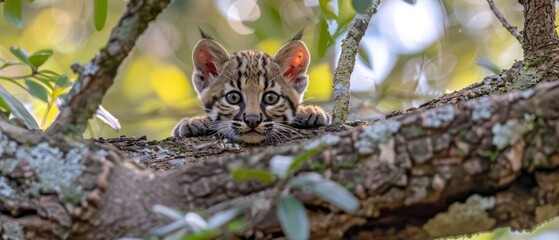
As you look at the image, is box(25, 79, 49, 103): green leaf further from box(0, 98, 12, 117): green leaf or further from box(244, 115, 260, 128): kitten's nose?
box(244, 115, 260, 128): kitten's nose

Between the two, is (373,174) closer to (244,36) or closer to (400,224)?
(400,224)

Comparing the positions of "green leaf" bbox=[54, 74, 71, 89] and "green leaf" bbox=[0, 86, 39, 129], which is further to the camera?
"green leaf" bbox=[54, 74, 71, 89]

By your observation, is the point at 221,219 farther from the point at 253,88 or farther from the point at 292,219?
the point at 253,88

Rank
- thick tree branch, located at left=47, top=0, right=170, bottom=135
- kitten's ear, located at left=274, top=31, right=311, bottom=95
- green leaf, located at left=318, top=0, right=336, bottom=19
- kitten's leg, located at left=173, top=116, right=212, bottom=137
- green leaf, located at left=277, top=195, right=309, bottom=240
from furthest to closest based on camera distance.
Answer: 1. kitten's ear, located at left=274, top=31, right=311, bottom=95
2. kitten's leg, located at left=173, top=116, right=212, bottom=137
3. green leaf, located at left=318, top=0, right=336, bottom=19
4. thick tree branch, located at left=47, top=0, right=170, bottom=135
5. green leaf, located at left=277, top=195, right=309, bottom=240

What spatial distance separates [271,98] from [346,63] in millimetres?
1081

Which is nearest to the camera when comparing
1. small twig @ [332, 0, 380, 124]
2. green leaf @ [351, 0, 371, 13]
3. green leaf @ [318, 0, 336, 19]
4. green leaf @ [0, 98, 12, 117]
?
green leaf @ [351, 0, 371, 13]

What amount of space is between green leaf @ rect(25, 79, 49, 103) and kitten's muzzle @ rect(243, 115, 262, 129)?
4.48ft

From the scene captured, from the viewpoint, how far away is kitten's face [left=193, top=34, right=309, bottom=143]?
466 cm

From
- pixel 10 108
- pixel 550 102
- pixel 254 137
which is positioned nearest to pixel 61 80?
pixel 10 108

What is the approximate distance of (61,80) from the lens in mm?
3324

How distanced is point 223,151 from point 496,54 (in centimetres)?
422

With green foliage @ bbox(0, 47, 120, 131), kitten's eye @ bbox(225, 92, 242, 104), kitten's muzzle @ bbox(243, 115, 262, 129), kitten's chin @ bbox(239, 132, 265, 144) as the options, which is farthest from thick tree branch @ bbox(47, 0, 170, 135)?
kitten's eye @ bbox(225, 92, 242, 104)

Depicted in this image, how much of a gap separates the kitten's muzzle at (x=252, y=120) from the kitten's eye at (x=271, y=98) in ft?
1.37

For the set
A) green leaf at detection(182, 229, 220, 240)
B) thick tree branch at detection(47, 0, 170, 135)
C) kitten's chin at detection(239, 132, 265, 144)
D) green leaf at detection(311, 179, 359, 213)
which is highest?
kitten's chin at detection(239, 132, 265, 144)
